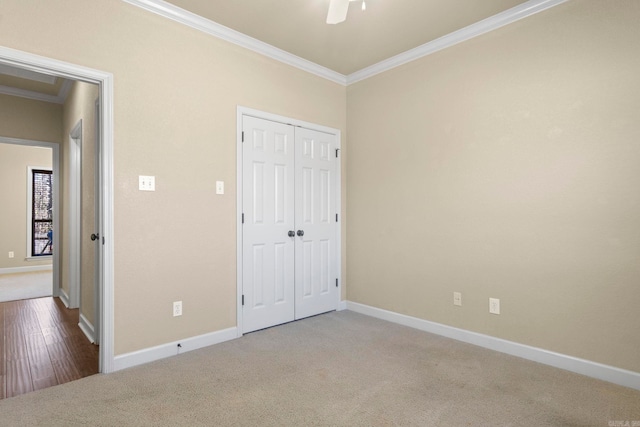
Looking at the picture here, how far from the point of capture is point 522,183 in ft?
9.08

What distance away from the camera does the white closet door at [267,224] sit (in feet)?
10.8

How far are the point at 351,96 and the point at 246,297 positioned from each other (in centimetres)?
260

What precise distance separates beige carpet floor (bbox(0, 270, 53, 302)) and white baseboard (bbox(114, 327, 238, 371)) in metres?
3.50

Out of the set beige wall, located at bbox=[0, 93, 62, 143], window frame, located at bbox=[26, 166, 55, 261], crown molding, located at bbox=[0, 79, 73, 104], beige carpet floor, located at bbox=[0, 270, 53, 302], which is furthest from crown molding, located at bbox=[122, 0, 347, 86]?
window frame, located at bbox=[26, 166, 55, 261]

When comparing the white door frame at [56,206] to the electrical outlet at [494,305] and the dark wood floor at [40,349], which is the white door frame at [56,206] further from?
the electrical outlet at [494,305]

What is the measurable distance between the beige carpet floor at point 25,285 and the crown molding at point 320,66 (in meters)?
4.53

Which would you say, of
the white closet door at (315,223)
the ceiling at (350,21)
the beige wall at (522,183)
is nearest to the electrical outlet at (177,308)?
the white closet door at (315,223)

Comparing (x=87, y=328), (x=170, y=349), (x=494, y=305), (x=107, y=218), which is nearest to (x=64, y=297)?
(x=87, y=328)

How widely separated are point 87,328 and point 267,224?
2030 millimetres

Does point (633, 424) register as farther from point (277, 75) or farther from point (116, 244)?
point (277, 75)

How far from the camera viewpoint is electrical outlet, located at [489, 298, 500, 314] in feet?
9.54

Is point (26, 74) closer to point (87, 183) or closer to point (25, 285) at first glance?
point (87, 183)

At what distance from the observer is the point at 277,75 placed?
11.5 feet

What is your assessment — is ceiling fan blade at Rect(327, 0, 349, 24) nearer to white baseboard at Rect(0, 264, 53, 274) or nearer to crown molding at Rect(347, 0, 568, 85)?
crown molding at Rect(347, 0, 568, 85)
